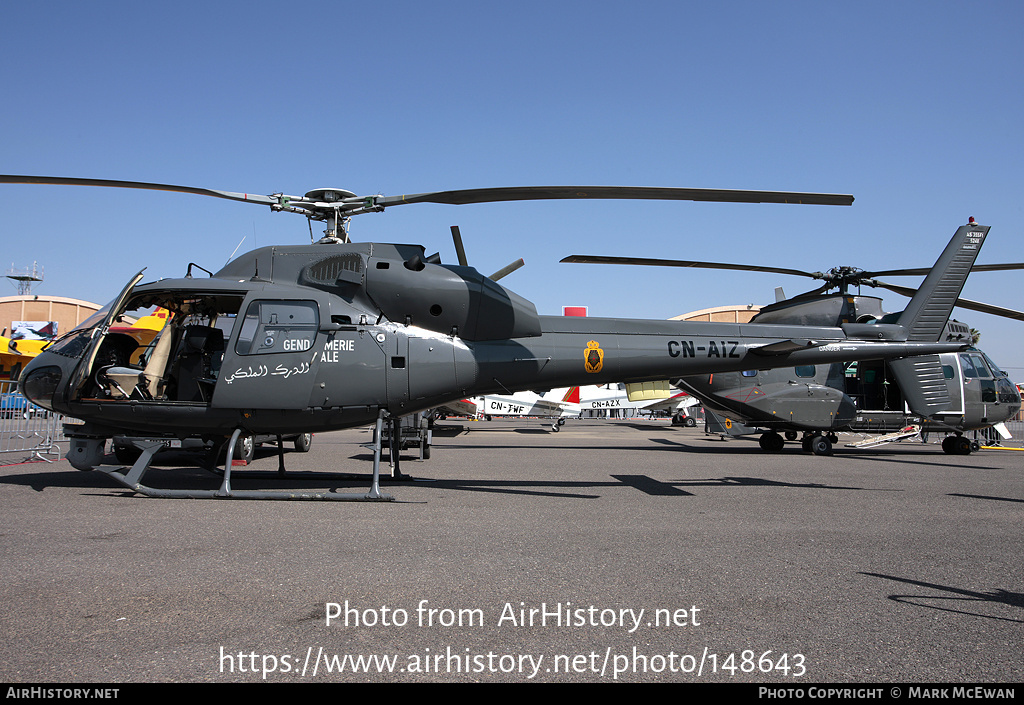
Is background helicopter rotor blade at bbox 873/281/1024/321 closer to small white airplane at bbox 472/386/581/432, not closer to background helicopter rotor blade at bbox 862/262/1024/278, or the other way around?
background helicopter rotor blade at bbox 862/262/1024/278

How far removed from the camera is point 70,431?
7.82m

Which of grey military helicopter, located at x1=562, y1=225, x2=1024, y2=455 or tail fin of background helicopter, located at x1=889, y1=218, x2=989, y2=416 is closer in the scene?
tail fin of background helicopter, located at x1=889, y1=218, x2=989, y2=416

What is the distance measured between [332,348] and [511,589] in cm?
474

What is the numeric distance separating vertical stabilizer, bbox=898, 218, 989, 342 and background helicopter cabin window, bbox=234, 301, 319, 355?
883cm

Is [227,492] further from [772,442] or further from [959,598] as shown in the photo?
[772,442]

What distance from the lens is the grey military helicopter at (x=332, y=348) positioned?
299 inches

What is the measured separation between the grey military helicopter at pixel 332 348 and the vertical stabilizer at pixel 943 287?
1267 mm

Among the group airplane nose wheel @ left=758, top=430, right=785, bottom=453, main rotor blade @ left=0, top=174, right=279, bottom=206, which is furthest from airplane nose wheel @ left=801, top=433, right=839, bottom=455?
main rotor blade @ left=0, top=174, right=279, bottom=206

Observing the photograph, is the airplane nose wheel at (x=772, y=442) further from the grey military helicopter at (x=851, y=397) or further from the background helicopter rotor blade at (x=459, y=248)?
the background helicopter rotor blade at (x=459, y=248)

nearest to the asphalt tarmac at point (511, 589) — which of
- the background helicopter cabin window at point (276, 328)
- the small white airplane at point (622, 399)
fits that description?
the background helicopter cabin window at point (276, 328)

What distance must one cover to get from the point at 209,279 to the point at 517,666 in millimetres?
6924

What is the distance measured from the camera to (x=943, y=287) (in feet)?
32.2

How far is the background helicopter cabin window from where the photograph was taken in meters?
7.62

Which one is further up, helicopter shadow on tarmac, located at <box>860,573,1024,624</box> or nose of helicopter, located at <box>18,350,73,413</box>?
nose of helicopter, located at <box>18,350,73,413</box>
